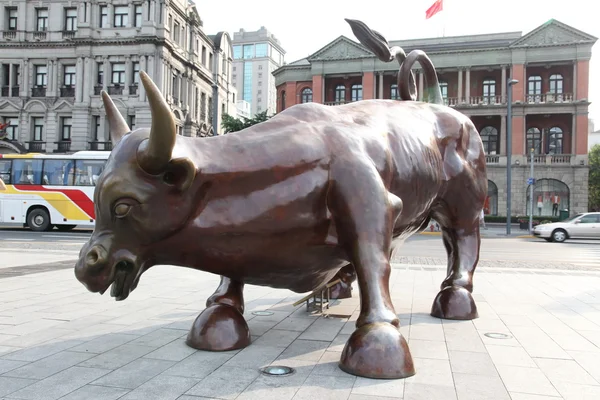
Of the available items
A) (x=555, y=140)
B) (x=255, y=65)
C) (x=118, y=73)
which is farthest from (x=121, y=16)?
(x=255, y=65)

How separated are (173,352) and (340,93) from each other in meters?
40.7

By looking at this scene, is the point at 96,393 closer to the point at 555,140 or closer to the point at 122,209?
the point at 122,209

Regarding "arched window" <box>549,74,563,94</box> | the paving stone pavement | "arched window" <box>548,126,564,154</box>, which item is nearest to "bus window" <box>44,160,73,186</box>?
the paving stone pavement

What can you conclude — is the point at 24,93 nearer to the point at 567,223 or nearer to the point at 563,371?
the point at 567,223

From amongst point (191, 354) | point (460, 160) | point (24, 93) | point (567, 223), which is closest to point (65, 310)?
point (191, 354)

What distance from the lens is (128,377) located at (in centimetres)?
313

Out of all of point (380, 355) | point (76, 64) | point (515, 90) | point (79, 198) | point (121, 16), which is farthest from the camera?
point (121, 16)

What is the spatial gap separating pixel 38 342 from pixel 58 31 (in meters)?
44.4

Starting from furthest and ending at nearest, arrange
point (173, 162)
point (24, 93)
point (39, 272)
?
point (24, 93) < point (39, 272) < point (173, 162)

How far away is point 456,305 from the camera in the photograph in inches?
192

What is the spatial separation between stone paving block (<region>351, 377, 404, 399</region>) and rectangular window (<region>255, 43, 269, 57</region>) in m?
135

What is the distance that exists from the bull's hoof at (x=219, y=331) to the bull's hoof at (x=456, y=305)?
2.06 m

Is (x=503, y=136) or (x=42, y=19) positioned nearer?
(x=503, y=136)

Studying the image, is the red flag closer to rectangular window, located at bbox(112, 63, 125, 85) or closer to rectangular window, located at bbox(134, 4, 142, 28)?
rectangular window, located at bbox(134, 4, 142, 28)
